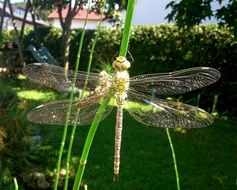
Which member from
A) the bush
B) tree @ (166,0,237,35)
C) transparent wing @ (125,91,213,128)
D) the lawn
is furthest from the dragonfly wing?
the bush

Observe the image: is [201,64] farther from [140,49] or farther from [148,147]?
[148,147]

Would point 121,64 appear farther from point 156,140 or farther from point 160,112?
point 156,140

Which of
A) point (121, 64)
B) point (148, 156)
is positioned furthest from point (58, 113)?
point (148, 156)

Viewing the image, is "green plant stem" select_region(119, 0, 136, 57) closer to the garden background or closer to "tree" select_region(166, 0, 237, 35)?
the garden background

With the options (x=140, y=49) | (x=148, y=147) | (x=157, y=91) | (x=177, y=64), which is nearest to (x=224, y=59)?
(x=177, y=64)

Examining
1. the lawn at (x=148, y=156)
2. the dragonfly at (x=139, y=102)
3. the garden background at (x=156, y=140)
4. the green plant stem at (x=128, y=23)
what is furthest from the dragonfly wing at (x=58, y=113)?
the lawn at (x=148, y=156)

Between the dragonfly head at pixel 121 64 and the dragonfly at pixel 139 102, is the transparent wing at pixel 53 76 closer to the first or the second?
the dragonfly at pixel 139 102
